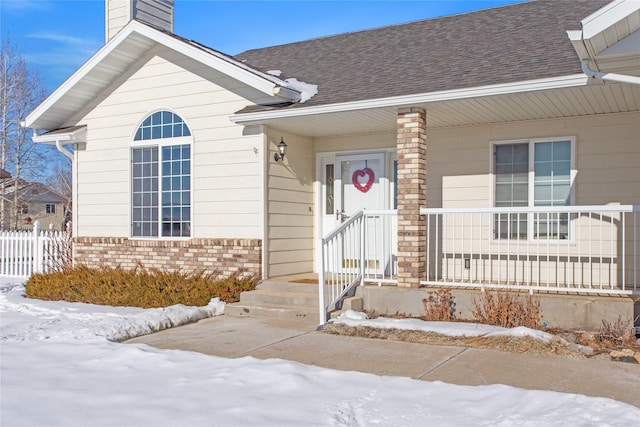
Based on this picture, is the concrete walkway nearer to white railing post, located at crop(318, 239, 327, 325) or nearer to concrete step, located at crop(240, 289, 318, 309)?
white railing post, located at crop(318, 239, 327, 325)

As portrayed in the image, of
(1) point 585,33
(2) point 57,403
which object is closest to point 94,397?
(2) point 57,403

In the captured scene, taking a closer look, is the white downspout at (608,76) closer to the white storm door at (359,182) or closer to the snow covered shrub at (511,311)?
the snow covered shrub at (511,311)

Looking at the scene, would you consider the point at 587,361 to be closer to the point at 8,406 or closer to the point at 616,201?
the point at 616,201

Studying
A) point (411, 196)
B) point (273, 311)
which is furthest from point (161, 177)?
point (411, 196)

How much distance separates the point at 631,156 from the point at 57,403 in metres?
7.79

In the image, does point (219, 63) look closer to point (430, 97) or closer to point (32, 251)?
point (430, 97)

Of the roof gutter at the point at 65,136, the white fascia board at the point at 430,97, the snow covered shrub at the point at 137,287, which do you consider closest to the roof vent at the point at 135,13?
the roof gutter at the point at 65,136

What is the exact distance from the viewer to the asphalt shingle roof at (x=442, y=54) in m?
8.16

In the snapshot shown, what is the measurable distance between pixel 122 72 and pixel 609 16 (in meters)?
8.48

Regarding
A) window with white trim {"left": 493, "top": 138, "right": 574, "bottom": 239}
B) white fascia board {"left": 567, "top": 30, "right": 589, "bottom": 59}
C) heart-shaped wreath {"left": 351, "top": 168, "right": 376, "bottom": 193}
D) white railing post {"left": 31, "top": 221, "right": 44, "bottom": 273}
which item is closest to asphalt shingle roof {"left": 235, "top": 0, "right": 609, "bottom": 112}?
white fascia board {"left": 567, "top": 30, "right": 589, "bottom": 59}

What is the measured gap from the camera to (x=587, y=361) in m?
6.06

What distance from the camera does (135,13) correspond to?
40.2ft

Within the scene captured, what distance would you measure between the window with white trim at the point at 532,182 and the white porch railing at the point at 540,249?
2 centimetres

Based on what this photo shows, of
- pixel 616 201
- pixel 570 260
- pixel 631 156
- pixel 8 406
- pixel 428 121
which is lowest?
pixel 8 406
